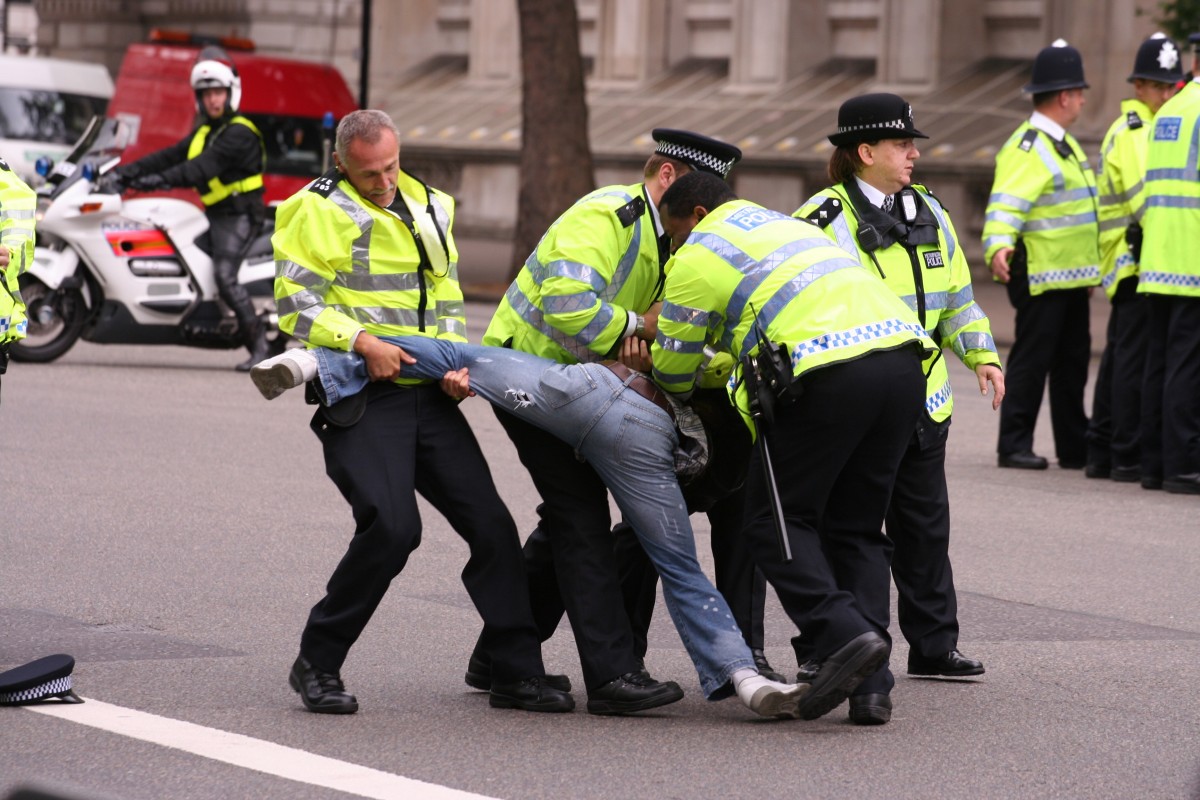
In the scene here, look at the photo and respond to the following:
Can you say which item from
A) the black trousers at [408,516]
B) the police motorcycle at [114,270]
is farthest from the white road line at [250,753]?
the police motorcycle at [114,270]

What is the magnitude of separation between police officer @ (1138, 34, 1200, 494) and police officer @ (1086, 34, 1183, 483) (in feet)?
0.45

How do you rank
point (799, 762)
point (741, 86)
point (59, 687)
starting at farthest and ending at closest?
1. point (741, 86)
2. point (59, 687)
3. point (799, 762)

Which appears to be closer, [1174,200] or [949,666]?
[949,666]

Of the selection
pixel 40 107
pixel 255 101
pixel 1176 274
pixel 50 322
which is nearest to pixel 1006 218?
pixel 1176 274

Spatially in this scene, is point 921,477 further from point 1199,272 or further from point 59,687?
point 1199,272

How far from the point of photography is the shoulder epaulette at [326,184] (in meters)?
5.75

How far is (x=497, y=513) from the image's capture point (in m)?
5.80

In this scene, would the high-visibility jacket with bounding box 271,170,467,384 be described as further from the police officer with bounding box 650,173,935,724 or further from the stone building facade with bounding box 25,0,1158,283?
the stone building facade with bounding box 25,0,1158,283

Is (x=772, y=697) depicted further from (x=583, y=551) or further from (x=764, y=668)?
(x=583, y=551)

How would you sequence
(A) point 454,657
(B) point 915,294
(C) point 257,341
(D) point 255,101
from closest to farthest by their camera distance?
(B) point 915,294
(A) point 454,657
(C) point 257,341
(D) point 255,101

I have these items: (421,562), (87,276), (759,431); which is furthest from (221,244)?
(759,431)

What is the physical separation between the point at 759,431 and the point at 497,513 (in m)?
0.81

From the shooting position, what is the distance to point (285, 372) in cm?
556

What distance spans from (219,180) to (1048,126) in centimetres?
573
